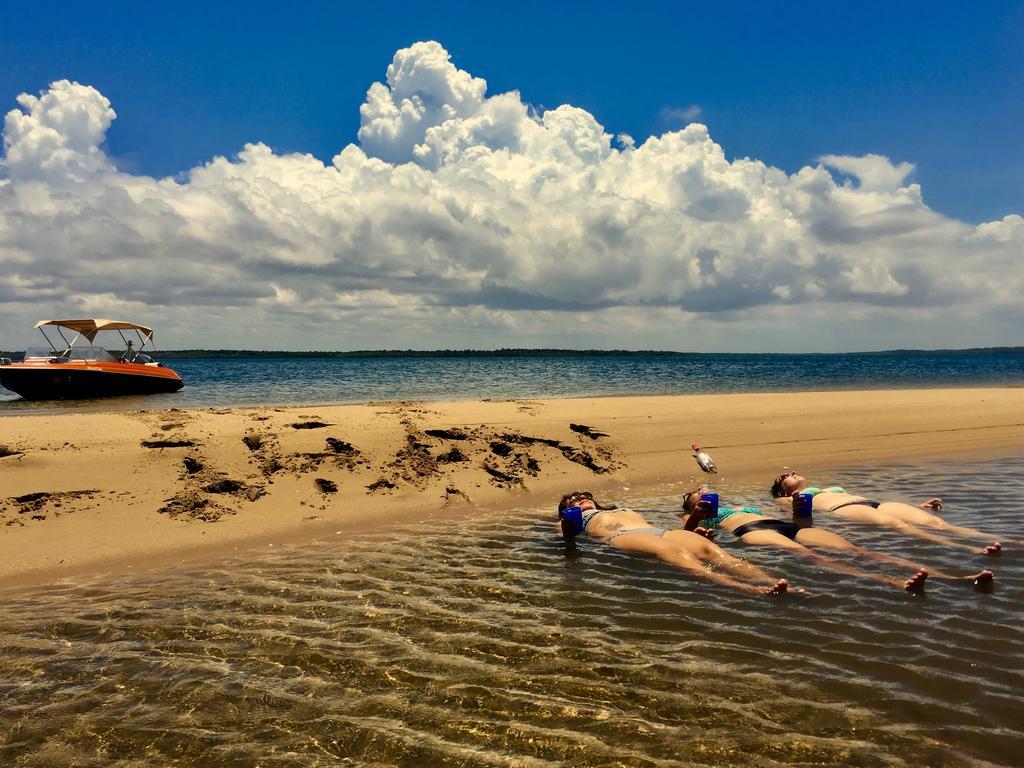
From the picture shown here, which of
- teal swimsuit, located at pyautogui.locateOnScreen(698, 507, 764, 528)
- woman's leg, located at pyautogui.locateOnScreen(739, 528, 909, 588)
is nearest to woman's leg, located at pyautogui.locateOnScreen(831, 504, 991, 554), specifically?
woman's leg, located at pyautogui.locateOnScreen(739, 528, 909, 588)

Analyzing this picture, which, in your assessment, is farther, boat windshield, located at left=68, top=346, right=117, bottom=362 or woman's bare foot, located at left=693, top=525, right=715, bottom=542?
boat windshield, located at left=68, top=346, right=117, bottom=362

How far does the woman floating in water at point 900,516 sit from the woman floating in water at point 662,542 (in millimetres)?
3331

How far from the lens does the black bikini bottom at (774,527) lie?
8750 millimetres

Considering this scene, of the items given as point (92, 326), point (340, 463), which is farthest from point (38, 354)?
point (340, 463)

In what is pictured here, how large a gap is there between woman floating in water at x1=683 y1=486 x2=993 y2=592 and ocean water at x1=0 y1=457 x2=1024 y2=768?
12.9 inches

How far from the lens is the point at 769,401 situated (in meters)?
24.5

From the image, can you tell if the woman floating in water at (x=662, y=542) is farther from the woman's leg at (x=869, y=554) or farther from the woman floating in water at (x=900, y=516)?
the woman floating in water at (x=900, y=516)

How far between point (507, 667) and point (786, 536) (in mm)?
5451

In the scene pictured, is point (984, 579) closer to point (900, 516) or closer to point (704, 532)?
point (900, 516)

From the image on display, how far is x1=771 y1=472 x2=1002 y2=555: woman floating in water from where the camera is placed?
873 centimetres

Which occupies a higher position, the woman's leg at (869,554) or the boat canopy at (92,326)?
the boat canopy at (92,326)

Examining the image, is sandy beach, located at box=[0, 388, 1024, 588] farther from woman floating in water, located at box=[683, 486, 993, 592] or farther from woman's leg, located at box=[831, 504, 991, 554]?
woman's leg, located at box=[831, 504, 991, 554]

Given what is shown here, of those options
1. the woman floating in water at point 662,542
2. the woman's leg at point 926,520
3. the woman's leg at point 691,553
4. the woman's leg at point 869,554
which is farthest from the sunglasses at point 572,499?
the woman's leg at point 926,520

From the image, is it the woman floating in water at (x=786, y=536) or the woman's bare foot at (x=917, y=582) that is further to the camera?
the woman floating in water at (x=786, y=536)
